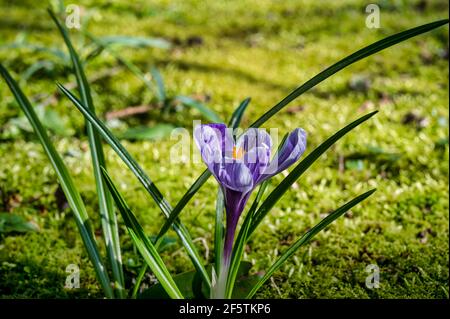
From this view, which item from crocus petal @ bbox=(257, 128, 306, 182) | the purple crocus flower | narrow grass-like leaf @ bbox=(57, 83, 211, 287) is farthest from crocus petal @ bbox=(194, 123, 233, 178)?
narrow grass-like leaf @ bbox=(57, 83, 211, 287)

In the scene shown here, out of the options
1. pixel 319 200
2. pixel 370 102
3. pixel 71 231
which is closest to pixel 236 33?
pixel 370 102

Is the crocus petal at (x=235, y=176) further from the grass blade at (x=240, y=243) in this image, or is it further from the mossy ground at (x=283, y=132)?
the mossy ground at (x=283, y=132)

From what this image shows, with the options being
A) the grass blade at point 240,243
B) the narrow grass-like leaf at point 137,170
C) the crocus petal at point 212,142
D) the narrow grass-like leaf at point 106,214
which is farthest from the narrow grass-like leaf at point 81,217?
the crocus petal at point 212,142

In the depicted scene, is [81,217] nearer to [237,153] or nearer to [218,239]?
[218,239]

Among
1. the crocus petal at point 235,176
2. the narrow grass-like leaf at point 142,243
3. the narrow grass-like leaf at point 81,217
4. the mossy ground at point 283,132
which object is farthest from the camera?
the mossy ground at point 283,132

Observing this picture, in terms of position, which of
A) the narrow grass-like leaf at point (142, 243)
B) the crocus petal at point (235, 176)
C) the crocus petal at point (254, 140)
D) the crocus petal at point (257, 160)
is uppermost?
the crocus petal at point (254, 140)

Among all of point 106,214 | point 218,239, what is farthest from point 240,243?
point 106,214
